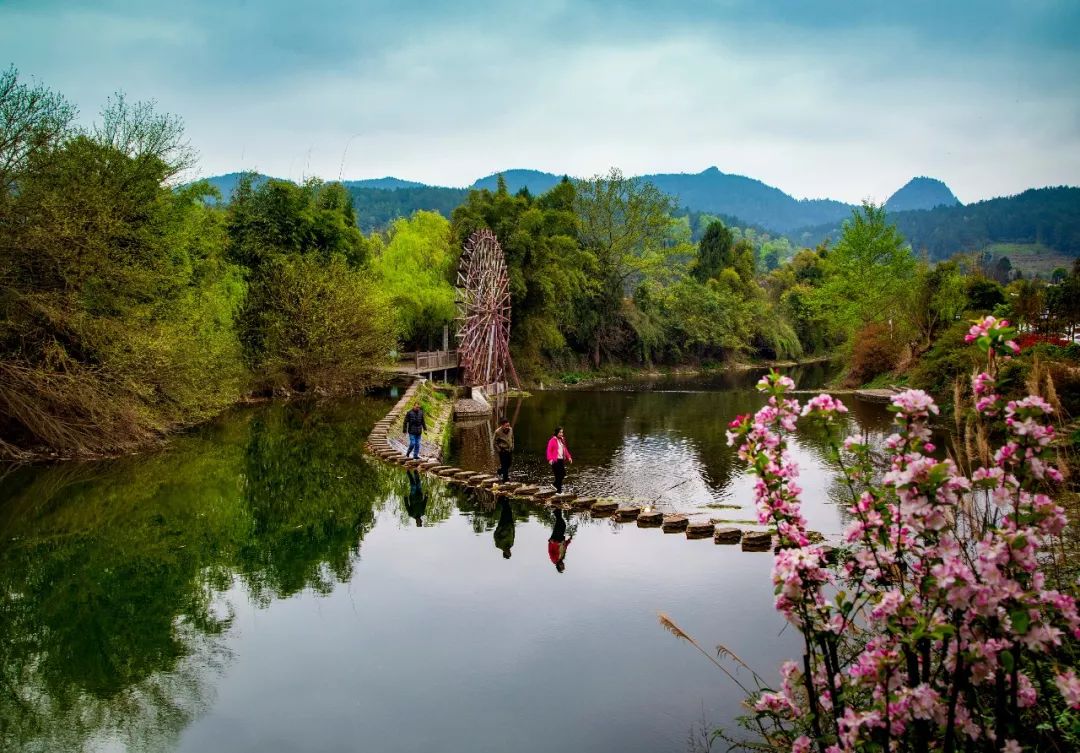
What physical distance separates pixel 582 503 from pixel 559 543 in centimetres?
238

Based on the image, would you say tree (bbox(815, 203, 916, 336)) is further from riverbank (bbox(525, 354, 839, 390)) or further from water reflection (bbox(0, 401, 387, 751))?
water reflection (bbox(0, 401, 387, 751))

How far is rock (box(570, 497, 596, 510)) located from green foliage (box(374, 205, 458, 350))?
26802mm

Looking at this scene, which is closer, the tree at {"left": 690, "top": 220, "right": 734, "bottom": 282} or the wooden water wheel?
the wooden water wheel

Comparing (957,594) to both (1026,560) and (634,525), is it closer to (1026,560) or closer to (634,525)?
(1026,560)

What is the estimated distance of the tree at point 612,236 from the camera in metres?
51.2

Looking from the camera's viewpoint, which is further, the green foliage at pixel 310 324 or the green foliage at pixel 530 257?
the green foliage at pixel 530 257

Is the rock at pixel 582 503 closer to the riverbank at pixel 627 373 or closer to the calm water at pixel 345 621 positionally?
the calm water at pixel 345 621

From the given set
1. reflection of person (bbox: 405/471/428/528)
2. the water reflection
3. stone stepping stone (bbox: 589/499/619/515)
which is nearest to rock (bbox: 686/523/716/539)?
stone stepping stone (bbox: 589/499/619/515)

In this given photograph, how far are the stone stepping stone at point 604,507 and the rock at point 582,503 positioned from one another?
0.12m

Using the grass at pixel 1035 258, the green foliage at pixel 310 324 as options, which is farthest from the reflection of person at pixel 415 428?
the grass at pixel 1035 258

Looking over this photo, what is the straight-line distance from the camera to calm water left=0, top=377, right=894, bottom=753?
6844 millimetres

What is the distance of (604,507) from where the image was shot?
14.4 m

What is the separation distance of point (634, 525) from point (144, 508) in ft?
29.6

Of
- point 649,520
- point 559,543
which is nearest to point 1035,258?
point 649,520
